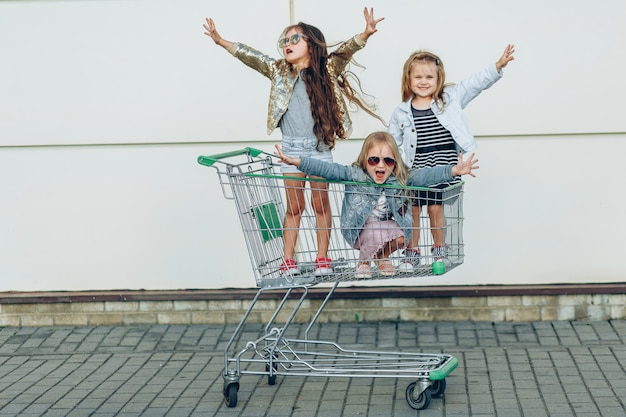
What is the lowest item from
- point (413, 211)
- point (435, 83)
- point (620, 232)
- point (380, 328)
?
point (380, 328)

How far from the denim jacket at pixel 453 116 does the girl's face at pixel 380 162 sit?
0.74 meters

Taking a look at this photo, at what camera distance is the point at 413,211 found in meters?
7.11

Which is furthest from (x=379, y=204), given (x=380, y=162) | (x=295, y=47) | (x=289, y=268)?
(x=295, y=47)

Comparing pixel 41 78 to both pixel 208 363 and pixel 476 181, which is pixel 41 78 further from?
pixel 476 181

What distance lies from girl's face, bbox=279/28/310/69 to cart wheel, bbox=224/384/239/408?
211 centimetres

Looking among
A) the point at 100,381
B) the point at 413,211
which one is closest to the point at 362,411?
the point at 413,211

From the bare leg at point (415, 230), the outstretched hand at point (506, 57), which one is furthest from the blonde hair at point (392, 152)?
the outstretched hand at point (506, 57)

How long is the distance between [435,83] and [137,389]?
2631 mm

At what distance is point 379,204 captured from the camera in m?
7.00

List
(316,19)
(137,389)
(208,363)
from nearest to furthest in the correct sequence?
(137,389) → (208,363) → (316,19)

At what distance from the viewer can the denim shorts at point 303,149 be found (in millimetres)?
7918

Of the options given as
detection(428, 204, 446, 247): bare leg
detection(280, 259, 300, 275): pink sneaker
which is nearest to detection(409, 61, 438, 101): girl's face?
detection(428, 204, 446, 247): bare leg

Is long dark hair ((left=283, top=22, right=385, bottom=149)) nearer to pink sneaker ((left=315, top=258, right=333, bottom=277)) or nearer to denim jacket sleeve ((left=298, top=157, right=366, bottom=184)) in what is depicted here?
denim jacket sleeve ((left=298, top=157, right=366, bottom=184))

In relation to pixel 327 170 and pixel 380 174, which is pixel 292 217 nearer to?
pixel 327 170
